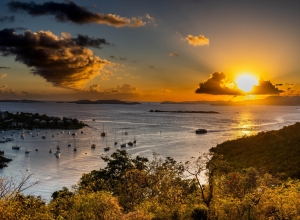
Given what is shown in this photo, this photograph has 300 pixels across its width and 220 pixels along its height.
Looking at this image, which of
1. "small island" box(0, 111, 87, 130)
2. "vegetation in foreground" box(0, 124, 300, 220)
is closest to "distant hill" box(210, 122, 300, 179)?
"vegetation in foreground" box(0, 124, 300, 220)

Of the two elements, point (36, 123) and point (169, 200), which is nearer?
point (169, 200)

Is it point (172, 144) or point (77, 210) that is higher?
point (77, 210)

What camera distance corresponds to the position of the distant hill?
4702cm

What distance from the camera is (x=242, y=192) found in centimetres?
2258

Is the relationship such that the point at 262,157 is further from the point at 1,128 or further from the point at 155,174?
the point at 1,128

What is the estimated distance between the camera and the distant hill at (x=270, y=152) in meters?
47.0

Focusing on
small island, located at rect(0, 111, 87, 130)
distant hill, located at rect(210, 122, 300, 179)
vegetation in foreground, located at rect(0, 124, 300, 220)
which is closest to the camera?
vegetation in foreground, located at rect(0, 124, 300, 220)

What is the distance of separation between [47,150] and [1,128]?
7445 cm

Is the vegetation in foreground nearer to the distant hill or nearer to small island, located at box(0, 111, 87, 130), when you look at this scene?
the distant hill

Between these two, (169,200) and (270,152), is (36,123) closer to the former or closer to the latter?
(270,152)

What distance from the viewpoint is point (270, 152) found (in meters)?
57.2

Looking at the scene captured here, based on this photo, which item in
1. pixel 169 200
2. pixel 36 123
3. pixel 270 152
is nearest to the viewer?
pixel 169 200

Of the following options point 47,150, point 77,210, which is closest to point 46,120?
point 47,150

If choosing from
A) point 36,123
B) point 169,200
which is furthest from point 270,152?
point 36,123
